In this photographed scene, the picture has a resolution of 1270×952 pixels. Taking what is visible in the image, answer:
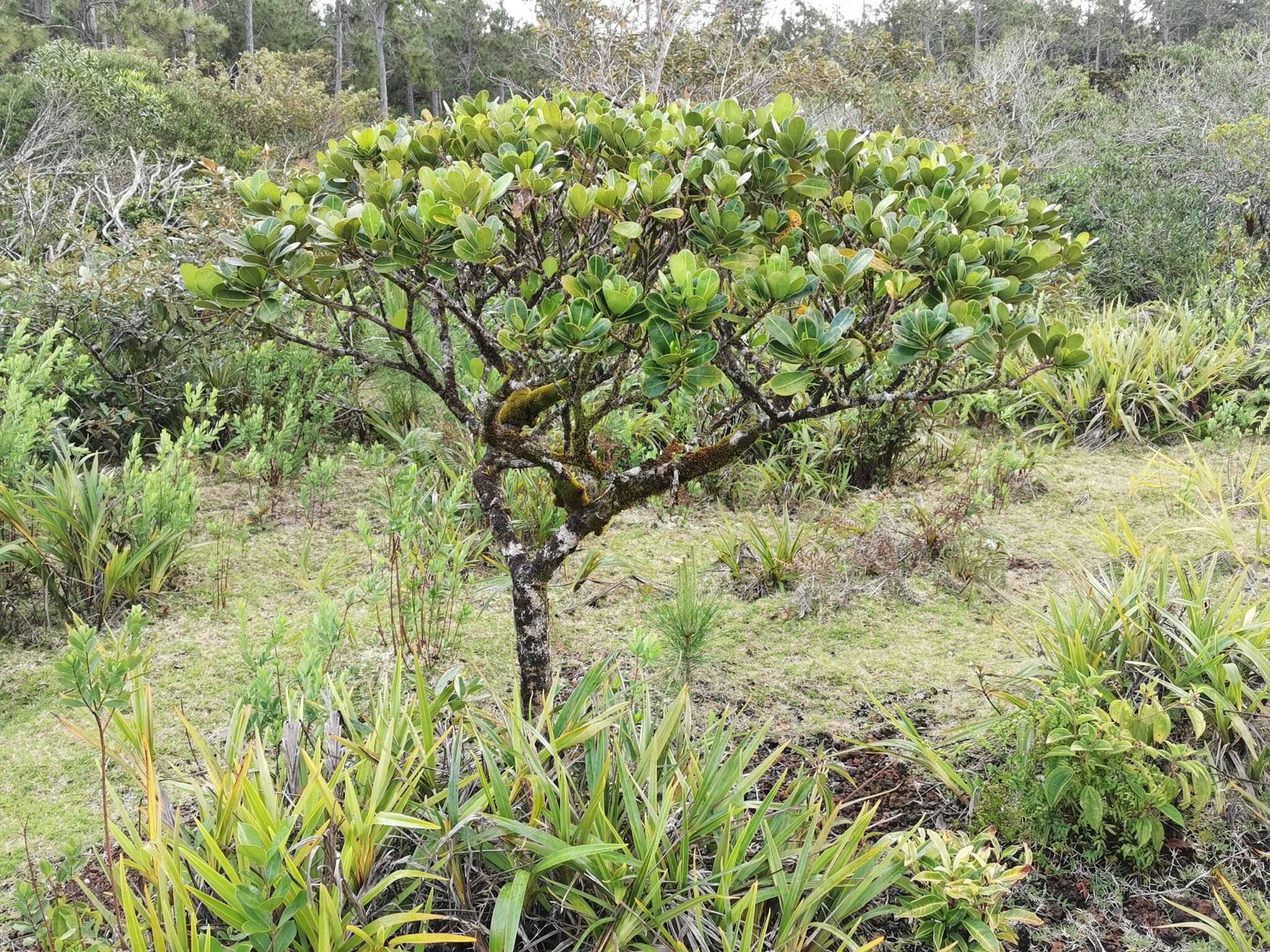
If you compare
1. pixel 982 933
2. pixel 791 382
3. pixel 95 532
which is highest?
pixel 791 382

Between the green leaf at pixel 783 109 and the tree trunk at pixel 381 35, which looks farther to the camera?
the tree trunk at pixel 381 35

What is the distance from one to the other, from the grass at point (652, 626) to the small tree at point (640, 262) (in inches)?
31.6

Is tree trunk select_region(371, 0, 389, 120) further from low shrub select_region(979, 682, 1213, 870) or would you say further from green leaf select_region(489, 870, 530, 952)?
green leaf select_region(489, 870, 530, 952)

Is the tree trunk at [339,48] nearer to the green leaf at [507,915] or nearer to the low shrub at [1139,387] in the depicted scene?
the low shrub at [1139,387]

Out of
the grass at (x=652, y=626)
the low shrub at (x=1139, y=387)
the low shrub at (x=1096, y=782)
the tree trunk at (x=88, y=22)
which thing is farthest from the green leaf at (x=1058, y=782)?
the tree trunk at (x=88, y=22)

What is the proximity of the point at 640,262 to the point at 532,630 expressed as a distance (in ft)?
3.45

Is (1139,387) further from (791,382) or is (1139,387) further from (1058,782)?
(791,382)

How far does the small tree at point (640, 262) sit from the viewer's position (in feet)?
5.37

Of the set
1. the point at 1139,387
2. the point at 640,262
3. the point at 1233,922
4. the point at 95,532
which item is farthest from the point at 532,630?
the point at 1139,387

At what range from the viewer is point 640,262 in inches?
86.0

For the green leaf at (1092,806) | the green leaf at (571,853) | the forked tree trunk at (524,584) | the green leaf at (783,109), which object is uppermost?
the green leaf at (783,109)

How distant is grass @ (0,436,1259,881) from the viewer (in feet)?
7.76

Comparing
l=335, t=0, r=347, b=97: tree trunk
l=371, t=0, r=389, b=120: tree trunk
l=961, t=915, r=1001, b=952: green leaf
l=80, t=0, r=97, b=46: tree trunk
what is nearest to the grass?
l=961, t=915, r=1001, b=952: green leaf

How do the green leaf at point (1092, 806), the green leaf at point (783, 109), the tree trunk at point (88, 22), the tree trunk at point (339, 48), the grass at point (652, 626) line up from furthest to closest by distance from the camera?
the tree trunk at point (339, 48) → the tree trunk at point (88, 22) → the grass at point (652, 626) → the green leaf at point (783, 109) → the green leaf at point (1092, 806)
